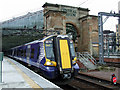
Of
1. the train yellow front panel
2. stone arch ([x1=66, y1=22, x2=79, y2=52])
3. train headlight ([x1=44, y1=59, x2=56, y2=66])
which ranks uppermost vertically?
stone arch ([x1=66, y1=22, x2=79, y2=52])

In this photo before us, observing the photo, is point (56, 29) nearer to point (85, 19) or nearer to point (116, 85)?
point (85, 19)

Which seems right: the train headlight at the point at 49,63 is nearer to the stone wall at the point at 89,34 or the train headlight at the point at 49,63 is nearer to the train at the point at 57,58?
the train at the point at 57,58

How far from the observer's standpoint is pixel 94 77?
1139 centimetres

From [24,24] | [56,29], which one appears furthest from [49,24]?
[24,24]

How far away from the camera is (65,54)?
28.8ft

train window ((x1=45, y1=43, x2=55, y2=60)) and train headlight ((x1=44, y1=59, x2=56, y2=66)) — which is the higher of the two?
train window ((x1=45, y1=43, x2=55, y2=60))

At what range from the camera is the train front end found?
8.48 metres

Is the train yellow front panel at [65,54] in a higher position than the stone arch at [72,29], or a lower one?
lower

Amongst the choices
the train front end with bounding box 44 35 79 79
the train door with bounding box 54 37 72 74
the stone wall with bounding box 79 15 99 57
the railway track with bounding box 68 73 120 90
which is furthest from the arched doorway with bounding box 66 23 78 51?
the train door with bounding box 54 37 72 74

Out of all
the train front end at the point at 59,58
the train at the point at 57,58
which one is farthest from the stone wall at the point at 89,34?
the train front end at the point at 59,58

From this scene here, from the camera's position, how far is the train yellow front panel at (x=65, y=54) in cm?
854

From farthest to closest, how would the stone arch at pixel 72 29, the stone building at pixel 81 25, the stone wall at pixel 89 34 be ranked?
1. the stone arch at pixel 72 29
2. the stone wall at pixel 89 34
3. the stone building at pixel 81 25

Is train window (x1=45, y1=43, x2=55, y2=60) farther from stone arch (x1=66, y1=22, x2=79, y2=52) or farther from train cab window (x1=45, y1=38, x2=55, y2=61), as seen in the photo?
stone arch (x1=66, y1=22, x2=79, y2=52)

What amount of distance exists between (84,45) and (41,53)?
17.9 meters
